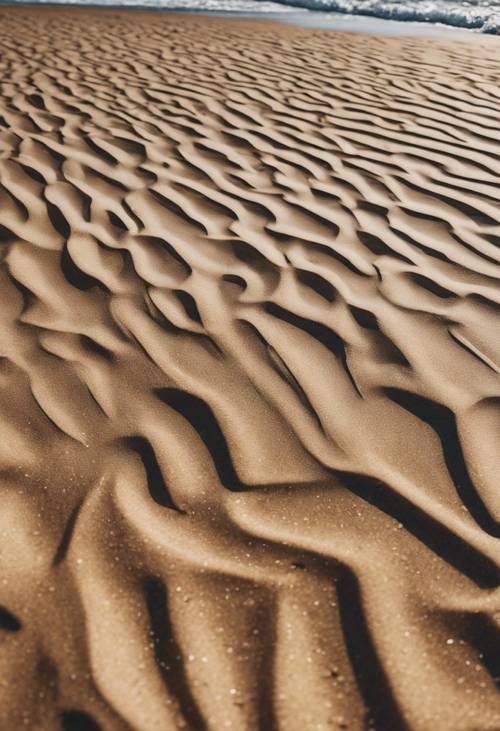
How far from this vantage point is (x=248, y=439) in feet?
5.86

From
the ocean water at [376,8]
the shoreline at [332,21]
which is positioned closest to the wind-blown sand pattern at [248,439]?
the shoreline at [332,21]

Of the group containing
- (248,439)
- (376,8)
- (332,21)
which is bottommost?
(248,439)

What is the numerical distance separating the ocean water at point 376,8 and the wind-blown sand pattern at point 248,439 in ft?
30.1

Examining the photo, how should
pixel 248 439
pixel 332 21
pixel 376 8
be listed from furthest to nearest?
pixel 376 8 < pixel 332 21 < pixel 248 439

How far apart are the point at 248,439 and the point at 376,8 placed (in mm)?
13347

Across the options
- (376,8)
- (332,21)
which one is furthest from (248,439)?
(376,8)

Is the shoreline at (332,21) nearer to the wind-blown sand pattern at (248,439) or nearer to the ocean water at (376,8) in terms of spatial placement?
the ocean water at (376,8)

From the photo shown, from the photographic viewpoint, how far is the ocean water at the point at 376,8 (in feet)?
36.7

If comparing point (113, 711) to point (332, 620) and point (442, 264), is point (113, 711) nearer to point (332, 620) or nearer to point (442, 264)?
point (332, 620)

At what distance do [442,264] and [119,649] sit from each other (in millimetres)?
2072

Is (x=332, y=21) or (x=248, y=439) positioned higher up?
(x=332, y=21)

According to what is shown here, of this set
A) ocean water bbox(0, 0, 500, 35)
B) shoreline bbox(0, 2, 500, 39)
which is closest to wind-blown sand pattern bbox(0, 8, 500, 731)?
shoreline bbox(0, 2, 500, 39)

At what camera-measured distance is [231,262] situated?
2670mm

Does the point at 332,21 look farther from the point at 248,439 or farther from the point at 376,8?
the point at 248,439
